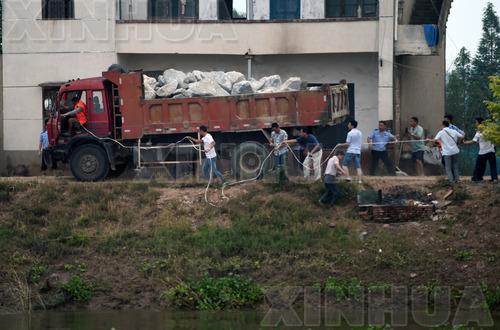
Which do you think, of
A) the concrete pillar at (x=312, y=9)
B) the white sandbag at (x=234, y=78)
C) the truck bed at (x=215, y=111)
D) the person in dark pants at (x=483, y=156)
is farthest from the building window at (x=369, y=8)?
the person in dark pants at (x=483, y=156)

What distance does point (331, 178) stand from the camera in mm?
25578

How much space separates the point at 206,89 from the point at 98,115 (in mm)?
2789

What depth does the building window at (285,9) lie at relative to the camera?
35.2 metres

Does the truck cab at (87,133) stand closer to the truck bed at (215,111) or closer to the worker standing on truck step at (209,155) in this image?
the truck bed at (215,111)

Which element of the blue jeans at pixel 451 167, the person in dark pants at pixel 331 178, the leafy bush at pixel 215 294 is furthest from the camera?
the blue jeans at pixel 451 167

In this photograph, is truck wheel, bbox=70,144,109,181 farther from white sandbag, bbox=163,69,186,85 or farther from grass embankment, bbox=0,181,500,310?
white sandbag, bbox=163,69,186,85

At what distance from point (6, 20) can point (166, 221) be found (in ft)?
39.0

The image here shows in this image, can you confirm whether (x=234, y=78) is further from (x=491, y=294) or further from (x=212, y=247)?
(x=491, y=294)

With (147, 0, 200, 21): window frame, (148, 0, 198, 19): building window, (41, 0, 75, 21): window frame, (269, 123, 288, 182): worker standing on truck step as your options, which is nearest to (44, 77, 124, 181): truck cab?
(269, 123, 288, 182): worker standing on truck step

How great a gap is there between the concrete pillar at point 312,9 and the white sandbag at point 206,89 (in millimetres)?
7312

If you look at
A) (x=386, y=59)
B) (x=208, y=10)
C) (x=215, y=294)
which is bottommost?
(x=215, y=294)

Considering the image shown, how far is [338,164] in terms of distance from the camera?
2533 cm

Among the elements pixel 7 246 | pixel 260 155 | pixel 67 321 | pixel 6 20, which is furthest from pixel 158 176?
pixel 6 20

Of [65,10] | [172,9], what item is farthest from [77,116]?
[172,9]
